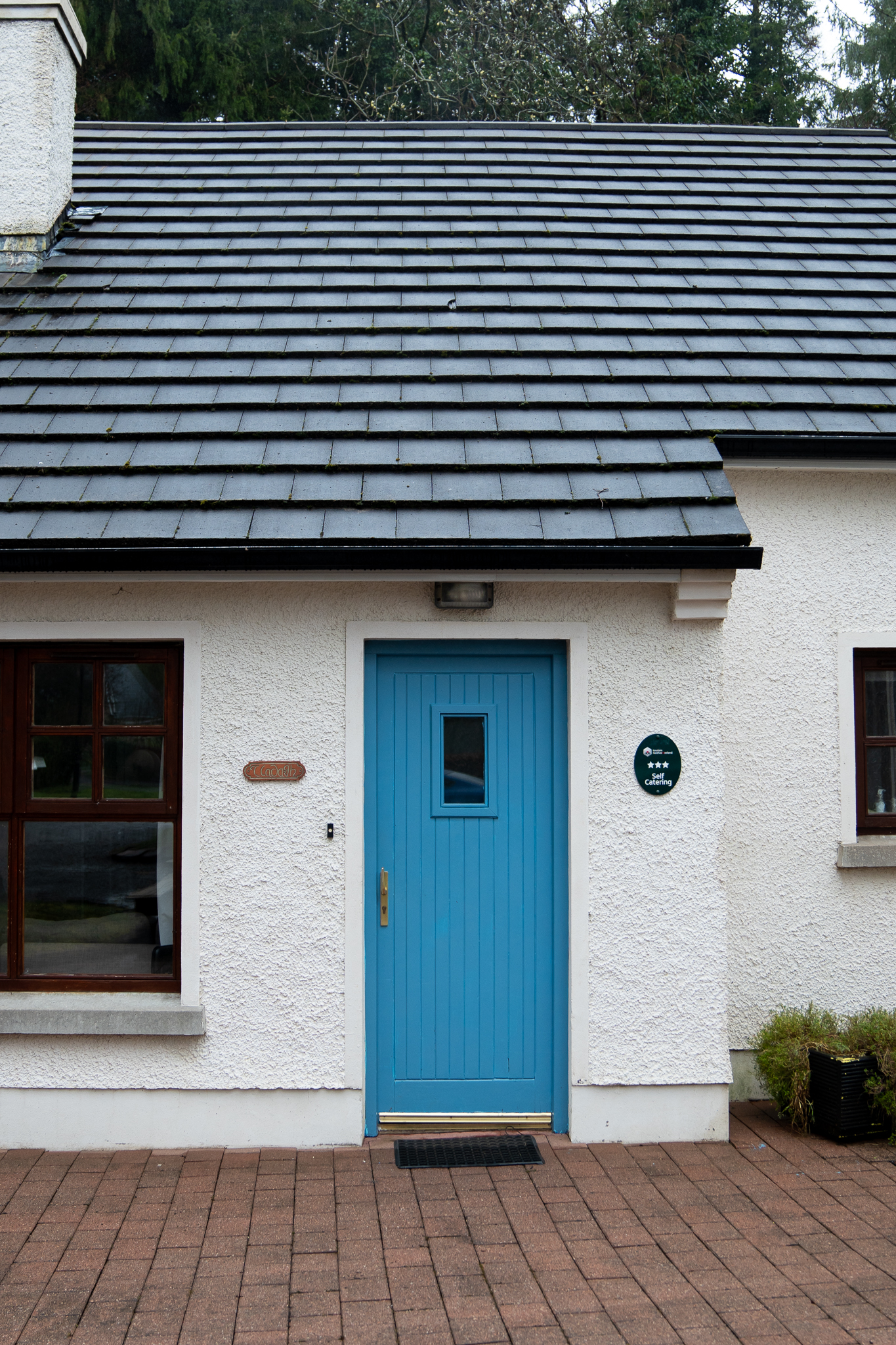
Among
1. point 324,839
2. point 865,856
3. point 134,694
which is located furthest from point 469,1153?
point 134,694

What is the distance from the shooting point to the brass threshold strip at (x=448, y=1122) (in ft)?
17.0

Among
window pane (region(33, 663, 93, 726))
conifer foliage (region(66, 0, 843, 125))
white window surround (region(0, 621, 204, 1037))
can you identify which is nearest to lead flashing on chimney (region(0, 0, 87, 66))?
white window surround (region(0, 621, 204, 1037))

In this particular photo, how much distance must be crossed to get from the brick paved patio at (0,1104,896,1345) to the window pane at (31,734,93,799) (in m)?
1.79

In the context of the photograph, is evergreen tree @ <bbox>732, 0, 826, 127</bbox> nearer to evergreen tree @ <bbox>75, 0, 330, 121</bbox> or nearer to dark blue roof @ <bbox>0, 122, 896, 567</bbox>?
evergreen tree @ <bbox>75, 0, 330, 121</bbox>

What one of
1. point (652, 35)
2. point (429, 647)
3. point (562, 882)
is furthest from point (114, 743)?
point (652, 35)

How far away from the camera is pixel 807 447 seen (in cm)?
560

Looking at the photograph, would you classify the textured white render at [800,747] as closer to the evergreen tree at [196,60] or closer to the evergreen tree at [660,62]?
the evergreen tree at [196,60]

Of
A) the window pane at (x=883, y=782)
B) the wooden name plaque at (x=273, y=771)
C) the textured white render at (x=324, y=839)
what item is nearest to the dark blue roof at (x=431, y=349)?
the textured white render at (x=324, y=839)

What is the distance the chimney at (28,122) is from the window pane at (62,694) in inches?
125

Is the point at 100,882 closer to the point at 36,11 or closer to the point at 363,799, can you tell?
the point at 363,799

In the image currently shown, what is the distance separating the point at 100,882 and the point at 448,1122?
7.22 ft

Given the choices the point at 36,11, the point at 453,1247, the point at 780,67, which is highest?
the point at 780,67

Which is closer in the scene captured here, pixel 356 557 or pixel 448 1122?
pixel 356 557

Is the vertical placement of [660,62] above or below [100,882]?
above
